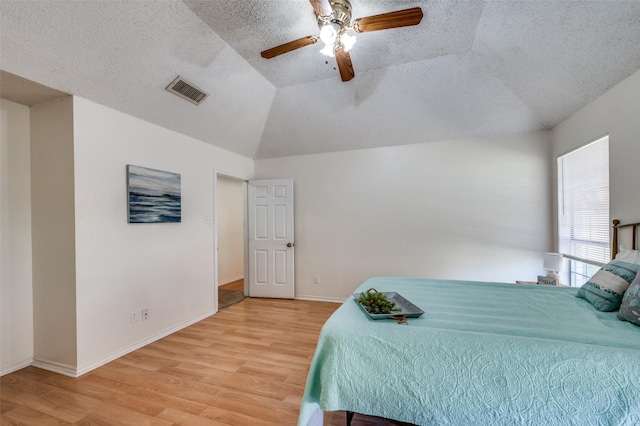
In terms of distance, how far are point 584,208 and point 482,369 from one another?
9.01 feet

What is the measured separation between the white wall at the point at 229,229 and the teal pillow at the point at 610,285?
517 cm

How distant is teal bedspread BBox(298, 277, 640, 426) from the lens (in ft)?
3.72

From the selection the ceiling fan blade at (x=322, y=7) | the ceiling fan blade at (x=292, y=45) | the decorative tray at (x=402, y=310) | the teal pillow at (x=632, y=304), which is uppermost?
the ceiling fan blade at (x=322, y=7)

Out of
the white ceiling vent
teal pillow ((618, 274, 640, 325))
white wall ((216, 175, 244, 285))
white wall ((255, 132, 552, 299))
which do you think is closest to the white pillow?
teal pillow ((618, 274, 640, 325))

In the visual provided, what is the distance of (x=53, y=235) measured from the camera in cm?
237

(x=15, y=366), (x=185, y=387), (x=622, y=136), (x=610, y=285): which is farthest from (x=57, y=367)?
(x=622, y=136)

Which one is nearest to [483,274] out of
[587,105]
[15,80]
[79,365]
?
[587,105]

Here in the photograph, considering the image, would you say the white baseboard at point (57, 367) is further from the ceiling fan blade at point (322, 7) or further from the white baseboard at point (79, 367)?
the ceiling fan blade at point (322, 7)

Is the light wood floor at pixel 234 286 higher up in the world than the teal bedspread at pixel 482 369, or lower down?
lower down

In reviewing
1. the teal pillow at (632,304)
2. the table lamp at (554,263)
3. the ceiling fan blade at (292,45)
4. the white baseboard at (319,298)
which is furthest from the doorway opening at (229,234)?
the teal pillow at (632,304)

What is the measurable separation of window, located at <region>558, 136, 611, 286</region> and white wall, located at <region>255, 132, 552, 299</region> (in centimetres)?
25

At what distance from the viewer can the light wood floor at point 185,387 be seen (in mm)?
1770

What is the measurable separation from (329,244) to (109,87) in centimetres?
329

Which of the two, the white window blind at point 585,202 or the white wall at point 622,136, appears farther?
the white window blind at point 585,202
